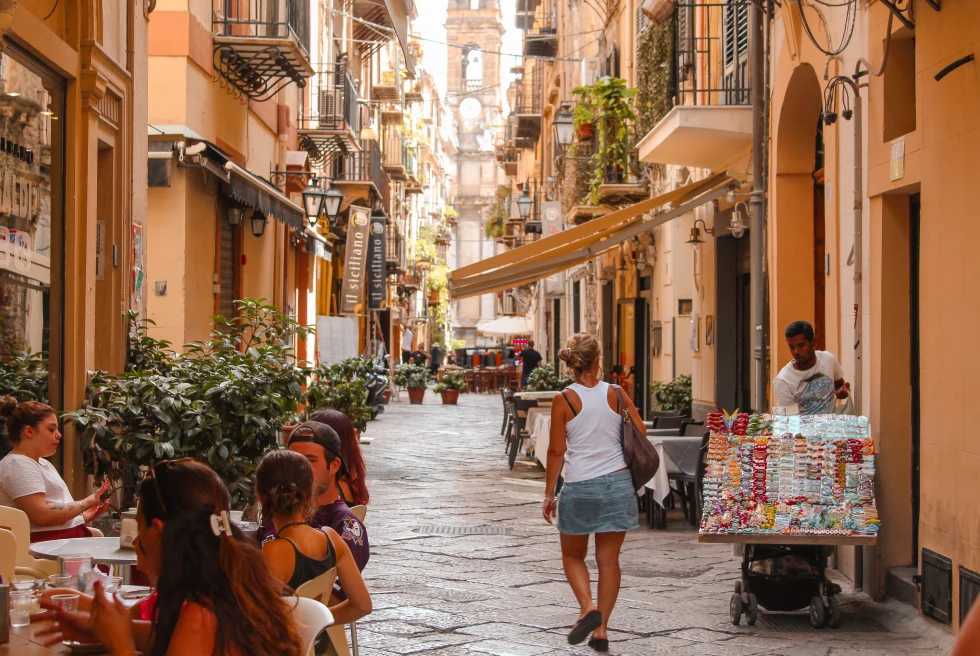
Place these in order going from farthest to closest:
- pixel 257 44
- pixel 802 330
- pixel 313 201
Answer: pixel 313 201, pixel 257 44, pixel 802 330

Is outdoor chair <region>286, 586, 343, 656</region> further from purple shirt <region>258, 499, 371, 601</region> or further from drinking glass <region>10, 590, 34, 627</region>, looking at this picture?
purple shirt <region>258, 499, 371, 601</region>

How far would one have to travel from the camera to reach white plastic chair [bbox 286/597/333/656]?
353 cm

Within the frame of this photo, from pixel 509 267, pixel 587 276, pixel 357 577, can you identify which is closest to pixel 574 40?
pixel 587 276

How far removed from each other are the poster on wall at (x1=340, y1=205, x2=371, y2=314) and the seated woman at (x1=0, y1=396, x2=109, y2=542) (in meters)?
17.0

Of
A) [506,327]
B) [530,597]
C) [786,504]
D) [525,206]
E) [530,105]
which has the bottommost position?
[530,597]

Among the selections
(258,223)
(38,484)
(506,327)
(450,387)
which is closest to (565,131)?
(258,223)

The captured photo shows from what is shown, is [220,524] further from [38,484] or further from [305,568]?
[38,484]

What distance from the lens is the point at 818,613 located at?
6.87 meters

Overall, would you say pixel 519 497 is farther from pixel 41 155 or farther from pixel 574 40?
pixel 574 40

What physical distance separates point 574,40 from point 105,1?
77.2 ft

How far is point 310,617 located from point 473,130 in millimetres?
99092

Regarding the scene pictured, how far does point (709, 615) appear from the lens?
24.1 feet

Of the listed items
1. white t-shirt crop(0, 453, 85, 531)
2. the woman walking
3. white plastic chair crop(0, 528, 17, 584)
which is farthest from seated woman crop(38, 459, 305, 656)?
the woman walking

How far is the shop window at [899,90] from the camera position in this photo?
25.2 feet
